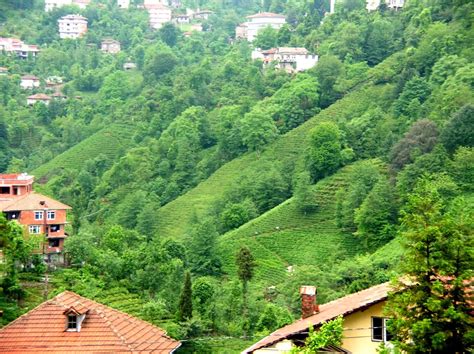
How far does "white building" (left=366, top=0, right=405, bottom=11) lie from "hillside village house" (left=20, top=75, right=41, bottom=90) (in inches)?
1337

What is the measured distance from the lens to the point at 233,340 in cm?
3438

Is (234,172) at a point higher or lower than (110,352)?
higher

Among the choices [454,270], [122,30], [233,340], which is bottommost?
[233,340]

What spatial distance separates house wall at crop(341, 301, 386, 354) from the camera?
17.1 meters

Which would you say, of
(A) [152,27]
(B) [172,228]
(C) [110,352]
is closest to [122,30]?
(A) [152,27]

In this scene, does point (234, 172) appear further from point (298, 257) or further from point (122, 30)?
point (122, 30)

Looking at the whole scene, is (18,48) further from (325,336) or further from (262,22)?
(325,336)

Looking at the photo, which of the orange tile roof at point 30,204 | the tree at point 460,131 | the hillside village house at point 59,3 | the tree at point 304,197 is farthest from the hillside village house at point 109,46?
the orange tile roof at point 30,204

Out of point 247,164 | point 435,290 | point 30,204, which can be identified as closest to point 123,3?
point 247,164

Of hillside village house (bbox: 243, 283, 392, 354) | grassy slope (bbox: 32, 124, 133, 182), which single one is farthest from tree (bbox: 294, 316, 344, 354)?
grassy slope (bbox: 32, 124, 133, 182)

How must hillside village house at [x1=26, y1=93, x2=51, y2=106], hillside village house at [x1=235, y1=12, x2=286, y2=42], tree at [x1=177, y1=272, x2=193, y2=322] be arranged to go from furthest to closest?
hillside village house at [x1=235, y1=12, x2=286, y2=42] < hillside village house at [x1=26, y1=93, x2=51, y2=106] < tree at [x1=177, y1=272, x2=193, y2=322]

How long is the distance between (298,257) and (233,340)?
1760 centimetres

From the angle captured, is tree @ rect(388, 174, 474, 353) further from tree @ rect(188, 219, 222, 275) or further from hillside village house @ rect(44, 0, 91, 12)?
hillside village house @ rect(44, 0, 91, 12)

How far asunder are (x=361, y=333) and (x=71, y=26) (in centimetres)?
9645
